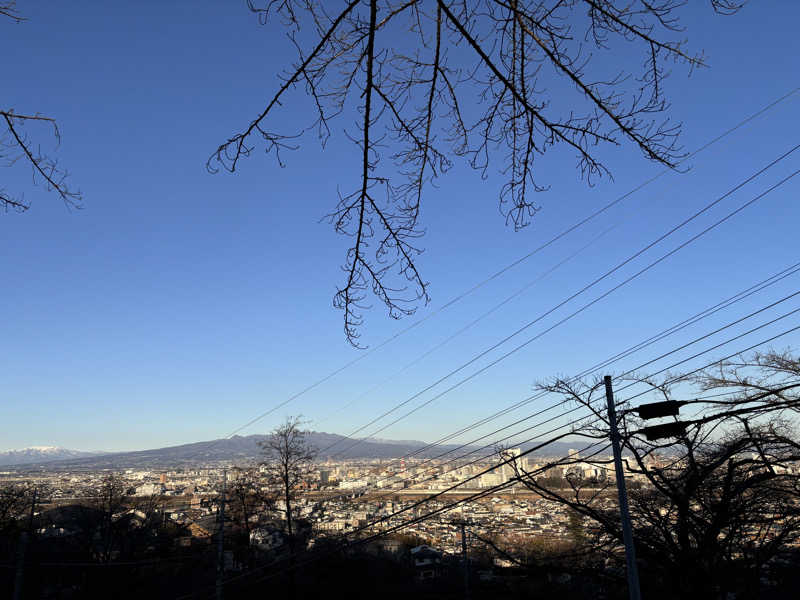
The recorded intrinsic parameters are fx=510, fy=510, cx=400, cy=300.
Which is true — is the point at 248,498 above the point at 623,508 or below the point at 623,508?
below

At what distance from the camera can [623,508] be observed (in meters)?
5.91

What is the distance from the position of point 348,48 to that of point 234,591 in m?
19.5

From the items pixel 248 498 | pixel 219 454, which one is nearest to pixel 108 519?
pixel 248 498

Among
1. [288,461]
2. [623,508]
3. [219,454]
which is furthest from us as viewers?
[219,454]

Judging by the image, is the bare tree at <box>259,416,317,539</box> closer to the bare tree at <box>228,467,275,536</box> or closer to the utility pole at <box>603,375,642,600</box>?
the bare tree at <box>228,467,275,536</box>

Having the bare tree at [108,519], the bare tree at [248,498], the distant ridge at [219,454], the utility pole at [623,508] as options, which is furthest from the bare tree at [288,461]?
the distant ridge at [219,454]

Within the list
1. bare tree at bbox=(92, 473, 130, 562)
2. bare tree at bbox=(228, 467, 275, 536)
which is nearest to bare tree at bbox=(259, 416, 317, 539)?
bare tree at bbox=(228, 467, 275, 536)

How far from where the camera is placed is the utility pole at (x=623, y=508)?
5.68m

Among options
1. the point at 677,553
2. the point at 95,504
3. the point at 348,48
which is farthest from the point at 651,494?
the point at 95,504

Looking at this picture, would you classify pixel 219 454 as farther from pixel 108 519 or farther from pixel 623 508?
pixel 623 508

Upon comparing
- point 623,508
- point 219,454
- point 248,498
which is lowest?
point 219,454

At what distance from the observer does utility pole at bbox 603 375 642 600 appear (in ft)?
18.6

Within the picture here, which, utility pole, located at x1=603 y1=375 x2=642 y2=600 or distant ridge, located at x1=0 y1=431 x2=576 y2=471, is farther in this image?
distant ridge, located at x1=0 y1=431 x2=576 y2=471

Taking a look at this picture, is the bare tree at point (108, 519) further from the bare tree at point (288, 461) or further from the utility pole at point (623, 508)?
the utility pole at point (623, 508)
